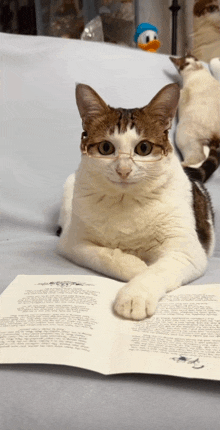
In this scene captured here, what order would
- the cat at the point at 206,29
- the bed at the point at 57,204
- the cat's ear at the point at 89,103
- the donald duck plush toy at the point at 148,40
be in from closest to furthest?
the bed at the point at 57,204 → the cat's ear at the point at 89,103 → the donald duck plush toy at the point at 148,40 → the cat at the point at 206,29

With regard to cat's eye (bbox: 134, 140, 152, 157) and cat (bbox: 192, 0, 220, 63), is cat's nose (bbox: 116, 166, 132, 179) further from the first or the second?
cat (bbox: 192, 0, 220, 63)

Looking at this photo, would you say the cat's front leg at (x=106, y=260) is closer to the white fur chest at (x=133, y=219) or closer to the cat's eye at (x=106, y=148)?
the white fur chest at (x=133, y=219)

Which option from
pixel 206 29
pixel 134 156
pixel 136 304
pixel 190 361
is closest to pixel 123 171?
pixel 134 156

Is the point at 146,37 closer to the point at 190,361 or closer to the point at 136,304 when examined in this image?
the point at 136,304

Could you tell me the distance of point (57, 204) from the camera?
1.62 meters

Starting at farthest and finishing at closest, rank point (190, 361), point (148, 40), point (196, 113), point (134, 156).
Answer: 1. point (148, 40)
2. point (196, 113)
3. point (134, 156)
4. point (190, 361)

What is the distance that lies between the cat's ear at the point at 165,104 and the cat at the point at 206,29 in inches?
97.2

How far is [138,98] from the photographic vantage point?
1.87 meters

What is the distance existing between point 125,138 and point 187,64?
125 centimetres

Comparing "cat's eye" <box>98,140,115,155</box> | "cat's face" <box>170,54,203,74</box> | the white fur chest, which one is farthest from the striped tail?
"cat's eye" <box>98,140,115,155</box>

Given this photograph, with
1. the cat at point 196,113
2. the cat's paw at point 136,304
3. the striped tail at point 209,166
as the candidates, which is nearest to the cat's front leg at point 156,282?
the cat's paw at point 136,304

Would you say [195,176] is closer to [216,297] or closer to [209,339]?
[216,297]

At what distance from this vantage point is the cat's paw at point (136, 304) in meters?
0.70

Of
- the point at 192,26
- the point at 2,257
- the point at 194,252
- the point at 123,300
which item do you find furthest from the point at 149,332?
the point at 192,26
